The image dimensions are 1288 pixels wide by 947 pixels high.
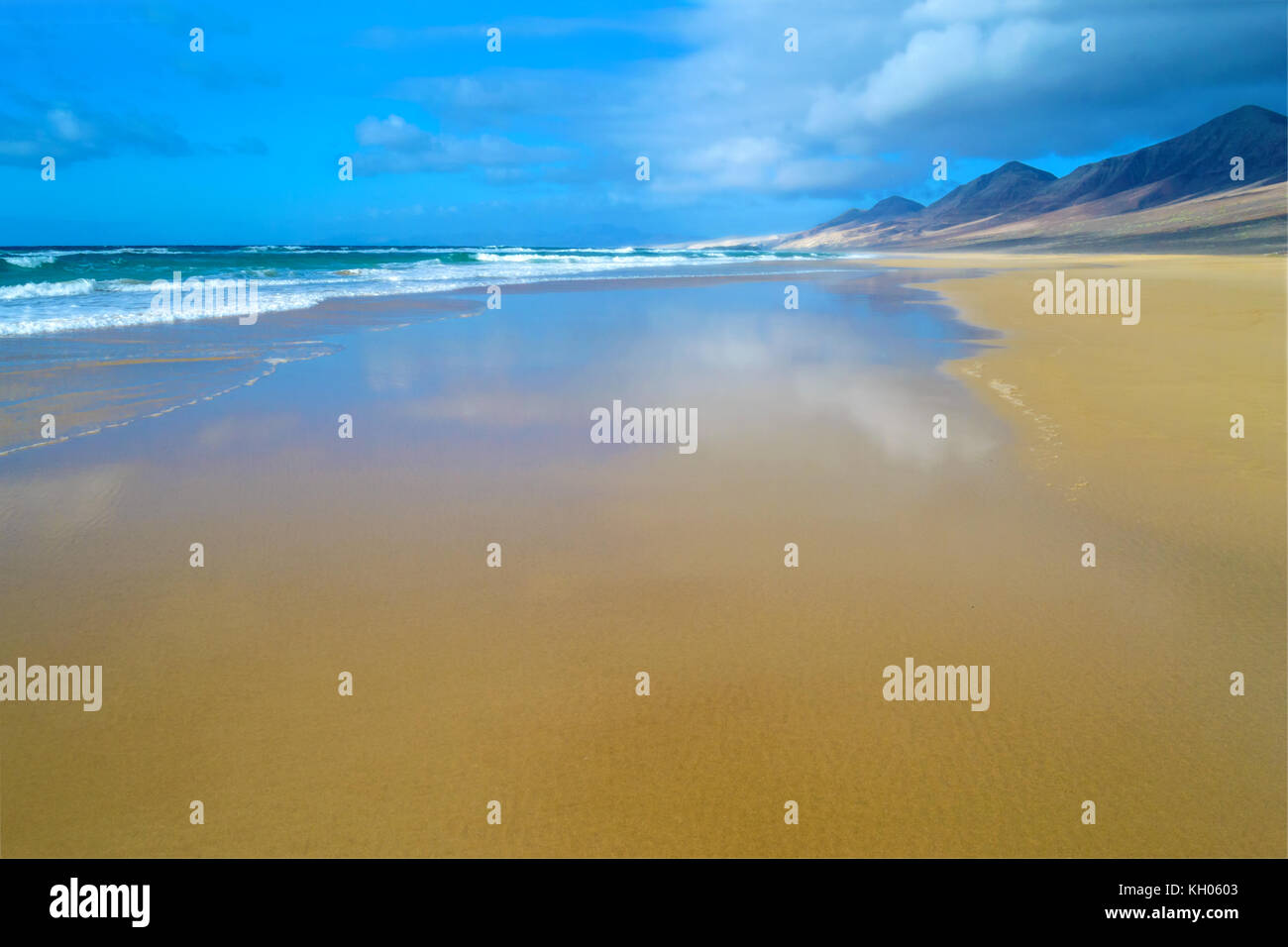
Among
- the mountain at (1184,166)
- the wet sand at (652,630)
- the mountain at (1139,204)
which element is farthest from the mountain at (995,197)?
the wet sand at (652,630)

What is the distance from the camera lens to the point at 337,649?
3123mm

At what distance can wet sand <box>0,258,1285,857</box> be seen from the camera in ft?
7.55

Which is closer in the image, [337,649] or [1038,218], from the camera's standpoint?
[337,649]

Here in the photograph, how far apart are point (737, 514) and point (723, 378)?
13.7ft

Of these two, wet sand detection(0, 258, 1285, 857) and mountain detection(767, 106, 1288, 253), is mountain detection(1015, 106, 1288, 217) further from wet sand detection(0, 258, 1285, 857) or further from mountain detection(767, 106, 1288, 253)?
wet sand detection(0, 258, 1285, 857)

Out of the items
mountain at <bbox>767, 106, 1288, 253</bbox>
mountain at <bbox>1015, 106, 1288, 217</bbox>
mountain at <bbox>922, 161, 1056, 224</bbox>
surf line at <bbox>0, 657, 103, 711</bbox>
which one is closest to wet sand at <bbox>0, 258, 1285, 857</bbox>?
surf line at <bbox>0, 657, 103, 711</bbox>

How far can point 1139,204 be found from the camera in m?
125

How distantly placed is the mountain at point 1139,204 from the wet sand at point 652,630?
6471cm

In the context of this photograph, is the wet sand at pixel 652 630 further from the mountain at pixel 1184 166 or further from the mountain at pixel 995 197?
the mountain at pixel 995 197

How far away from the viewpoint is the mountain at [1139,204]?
67062 mm

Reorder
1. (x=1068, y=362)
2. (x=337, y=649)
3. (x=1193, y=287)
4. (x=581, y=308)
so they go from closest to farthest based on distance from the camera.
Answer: (x=337, y=649)
(x=1068, y=362)
(x=581, y=308)
(x=1193, y=287)
